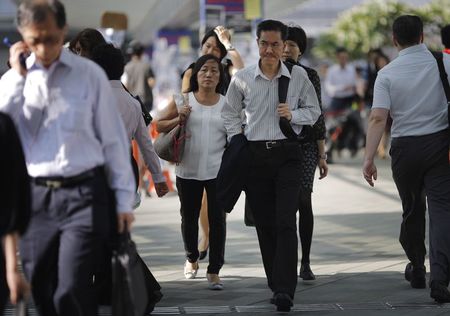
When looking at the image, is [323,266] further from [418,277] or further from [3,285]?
[3,285]

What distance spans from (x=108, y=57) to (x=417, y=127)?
2315 millimetres

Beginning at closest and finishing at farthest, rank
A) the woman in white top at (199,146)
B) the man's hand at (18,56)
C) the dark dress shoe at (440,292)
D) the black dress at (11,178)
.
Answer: the black dress at (11,178), the man's hand at (18,56), the dark dress shoe at (440,292), the woman in white top at (199,146)

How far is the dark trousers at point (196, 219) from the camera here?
10016 mm

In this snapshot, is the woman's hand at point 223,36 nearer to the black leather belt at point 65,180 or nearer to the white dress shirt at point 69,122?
the white dress shirt at point 69,122

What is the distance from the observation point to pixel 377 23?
122 feet

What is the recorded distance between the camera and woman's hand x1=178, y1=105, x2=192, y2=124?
33.6ft

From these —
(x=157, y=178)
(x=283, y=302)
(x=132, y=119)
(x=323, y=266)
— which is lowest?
(x=323, y=266)

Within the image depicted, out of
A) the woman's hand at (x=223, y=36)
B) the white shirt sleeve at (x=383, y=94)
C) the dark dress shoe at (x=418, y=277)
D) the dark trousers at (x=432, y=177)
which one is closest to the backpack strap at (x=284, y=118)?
the white shirt sleeve at (x=383, y=94)

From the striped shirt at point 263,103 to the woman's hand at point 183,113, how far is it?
1.08 meters

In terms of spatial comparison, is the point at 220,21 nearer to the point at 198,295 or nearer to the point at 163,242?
the point at 163,242

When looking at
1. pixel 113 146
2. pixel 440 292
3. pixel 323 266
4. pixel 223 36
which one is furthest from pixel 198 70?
pixel 113 146

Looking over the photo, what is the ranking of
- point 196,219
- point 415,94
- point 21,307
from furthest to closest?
point 196,219 → point 415,94 → point 21,307

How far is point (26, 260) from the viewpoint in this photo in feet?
19.6

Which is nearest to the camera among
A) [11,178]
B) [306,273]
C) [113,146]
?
[11,178]
